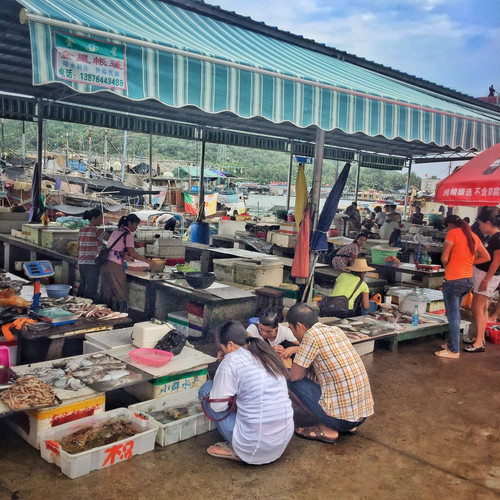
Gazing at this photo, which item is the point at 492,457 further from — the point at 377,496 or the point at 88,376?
the point at 88,376

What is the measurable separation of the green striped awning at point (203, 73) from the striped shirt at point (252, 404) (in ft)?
7.23

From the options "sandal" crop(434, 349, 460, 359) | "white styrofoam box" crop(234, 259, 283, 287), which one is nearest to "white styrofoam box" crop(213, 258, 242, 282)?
"white styrofoam box" crop(234, 259, 283, 287)

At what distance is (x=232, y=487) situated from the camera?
10.5 feet

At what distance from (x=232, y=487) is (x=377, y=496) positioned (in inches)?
38.0

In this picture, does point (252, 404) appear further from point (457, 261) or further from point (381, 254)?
point (381, 254)

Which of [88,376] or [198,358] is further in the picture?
[198,358]

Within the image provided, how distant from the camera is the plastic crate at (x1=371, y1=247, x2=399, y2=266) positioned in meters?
9.47

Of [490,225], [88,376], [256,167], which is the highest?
[256,167]

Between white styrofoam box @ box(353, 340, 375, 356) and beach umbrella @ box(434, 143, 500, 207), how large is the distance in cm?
209

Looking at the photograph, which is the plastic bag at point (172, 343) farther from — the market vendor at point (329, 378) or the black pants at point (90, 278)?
the black pants at point (90, 278)

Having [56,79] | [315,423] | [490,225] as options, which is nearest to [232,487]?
[315,423]

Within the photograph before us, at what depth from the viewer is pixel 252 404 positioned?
335 centimetres

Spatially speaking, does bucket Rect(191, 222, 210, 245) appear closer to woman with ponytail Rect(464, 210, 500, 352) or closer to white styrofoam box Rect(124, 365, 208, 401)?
woman with ponytail Rect(464, 210, 500, 352)

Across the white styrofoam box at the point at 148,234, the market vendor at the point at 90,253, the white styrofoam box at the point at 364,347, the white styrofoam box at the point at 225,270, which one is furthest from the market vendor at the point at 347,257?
the market vendor at the point at 90,253
